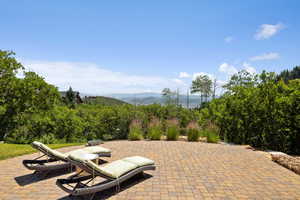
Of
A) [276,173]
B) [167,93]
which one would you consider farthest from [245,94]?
[167,93]

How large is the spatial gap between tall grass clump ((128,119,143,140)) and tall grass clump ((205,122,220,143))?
3.39 metres

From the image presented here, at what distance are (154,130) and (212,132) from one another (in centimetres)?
293

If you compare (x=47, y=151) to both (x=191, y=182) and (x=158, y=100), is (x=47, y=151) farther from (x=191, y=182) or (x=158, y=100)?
(x=158, y=100)

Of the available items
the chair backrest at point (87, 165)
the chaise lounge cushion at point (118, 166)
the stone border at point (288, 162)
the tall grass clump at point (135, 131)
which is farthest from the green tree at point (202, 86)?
the chair backrest at point (87, 165)

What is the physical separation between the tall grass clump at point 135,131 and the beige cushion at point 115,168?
4843 mm

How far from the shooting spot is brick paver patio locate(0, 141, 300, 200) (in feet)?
9.91

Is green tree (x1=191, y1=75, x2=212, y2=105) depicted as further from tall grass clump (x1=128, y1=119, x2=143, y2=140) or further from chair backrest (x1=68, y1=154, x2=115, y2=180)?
chair backrest (x1=68, y1=154, x2=115, y2=180)

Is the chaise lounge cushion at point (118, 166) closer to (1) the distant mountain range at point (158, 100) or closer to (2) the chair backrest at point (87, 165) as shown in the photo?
(2) the chair backrest at point (87, 165)

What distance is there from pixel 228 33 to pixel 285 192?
862 cm

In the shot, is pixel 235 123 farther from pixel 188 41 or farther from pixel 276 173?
pixel 188 41

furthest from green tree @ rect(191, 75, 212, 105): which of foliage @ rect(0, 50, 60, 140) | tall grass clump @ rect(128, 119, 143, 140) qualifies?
foliage @ rect(0, 50, 60, 140)

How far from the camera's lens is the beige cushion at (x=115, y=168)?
2889 millimetres

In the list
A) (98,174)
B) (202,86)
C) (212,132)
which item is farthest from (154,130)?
(202,86)

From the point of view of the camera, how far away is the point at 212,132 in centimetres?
836
